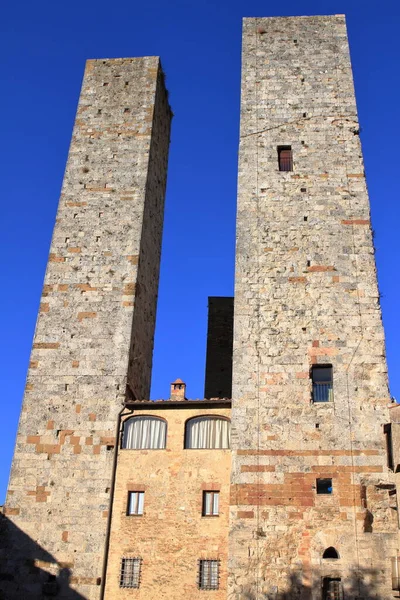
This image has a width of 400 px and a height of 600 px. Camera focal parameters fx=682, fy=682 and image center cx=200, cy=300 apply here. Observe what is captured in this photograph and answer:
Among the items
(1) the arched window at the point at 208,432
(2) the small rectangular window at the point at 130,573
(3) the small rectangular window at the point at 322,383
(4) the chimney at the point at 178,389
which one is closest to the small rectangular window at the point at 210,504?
(1) the arched window at the point at 208,432

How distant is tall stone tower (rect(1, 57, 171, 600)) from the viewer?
1611 centimetres

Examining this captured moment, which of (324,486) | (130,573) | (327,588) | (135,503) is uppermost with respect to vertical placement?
(324,486)

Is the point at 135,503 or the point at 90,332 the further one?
the point at 90,332

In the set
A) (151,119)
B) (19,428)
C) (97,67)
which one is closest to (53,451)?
(19,428)

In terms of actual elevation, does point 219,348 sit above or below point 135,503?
above

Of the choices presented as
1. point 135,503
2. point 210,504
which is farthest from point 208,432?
point 135,503

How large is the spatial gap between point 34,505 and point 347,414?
7.84m

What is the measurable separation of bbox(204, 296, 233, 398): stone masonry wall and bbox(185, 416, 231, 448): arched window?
328 inches

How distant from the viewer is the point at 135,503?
16.5 meters

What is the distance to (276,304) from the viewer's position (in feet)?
58.1

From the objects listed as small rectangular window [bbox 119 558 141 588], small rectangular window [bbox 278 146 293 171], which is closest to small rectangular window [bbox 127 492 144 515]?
small rectangular window [bbox 119 558 141 588]

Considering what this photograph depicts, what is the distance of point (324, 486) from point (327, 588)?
2141 mm

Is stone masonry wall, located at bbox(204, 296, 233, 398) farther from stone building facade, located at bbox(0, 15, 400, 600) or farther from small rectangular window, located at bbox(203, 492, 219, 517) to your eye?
small rectangular window, located at bbox(203, 492, 219, 517)

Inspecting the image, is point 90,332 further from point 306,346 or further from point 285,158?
point 285,158
